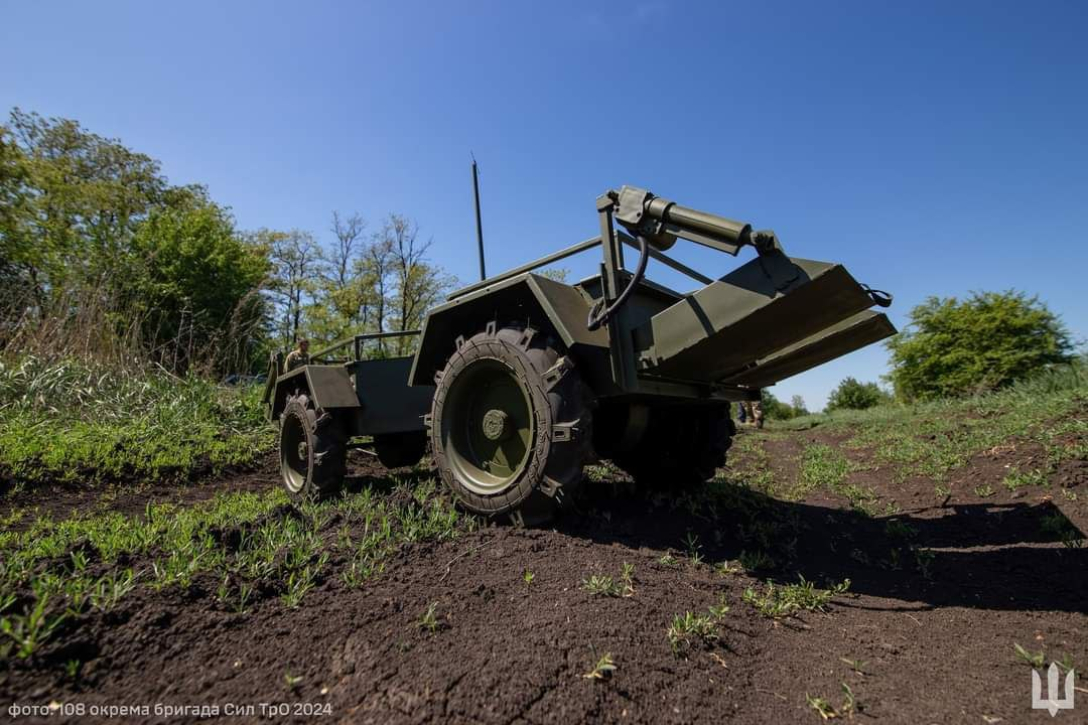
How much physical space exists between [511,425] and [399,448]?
2.67 meters

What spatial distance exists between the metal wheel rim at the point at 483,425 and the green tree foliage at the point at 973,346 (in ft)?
58.6

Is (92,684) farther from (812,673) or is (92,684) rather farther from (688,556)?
(688,556)

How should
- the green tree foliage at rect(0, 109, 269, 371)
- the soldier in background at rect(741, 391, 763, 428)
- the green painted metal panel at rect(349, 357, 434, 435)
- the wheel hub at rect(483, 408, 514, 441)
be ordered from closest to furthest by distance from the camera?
the wheel hub at rect(483, 408, 514, 441)
the green painted metal panel at rect(349, 357, 434, 435)
the green tree foliage at rect(0, 109, 269, 371)
the soldier in background at rect(741, 391, 763, 428)

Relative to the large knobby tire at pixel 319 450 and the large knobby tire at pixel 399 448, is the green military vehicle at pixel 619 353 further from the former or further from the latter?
the large knobby tire at pixel 399 448

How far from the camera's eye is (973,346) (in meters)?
18.2

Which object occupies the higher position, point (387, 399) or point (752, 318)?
point (752, 318)

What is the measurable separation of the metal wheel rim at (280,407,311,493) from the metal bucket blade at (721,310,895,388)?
3965mm

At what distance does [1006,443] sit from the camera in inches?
211

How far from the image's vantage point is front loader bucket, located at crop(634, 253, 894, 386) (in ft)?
8.04

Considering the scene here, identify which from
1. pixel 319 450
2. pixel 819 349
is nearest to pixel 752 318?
pixel 819 349

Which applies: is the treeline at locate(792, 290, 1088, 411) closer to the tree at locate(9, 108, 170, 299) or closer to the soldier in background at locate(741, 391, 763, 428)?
the soldier in background at locate(741, 391, 763, 428)

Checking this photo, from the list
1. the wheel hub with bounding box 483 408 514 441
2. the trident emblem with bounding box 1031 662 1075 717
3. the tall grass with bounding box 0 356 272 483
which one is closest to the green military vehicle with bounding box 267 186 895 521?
the wheel hub with bounding box 483 408 514 441

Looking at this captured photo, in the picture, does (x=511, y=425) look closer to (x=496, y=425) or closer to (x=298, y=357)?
(x=496, y=425)

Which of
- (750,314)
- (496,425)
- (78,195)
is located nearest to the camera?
(750,314)
